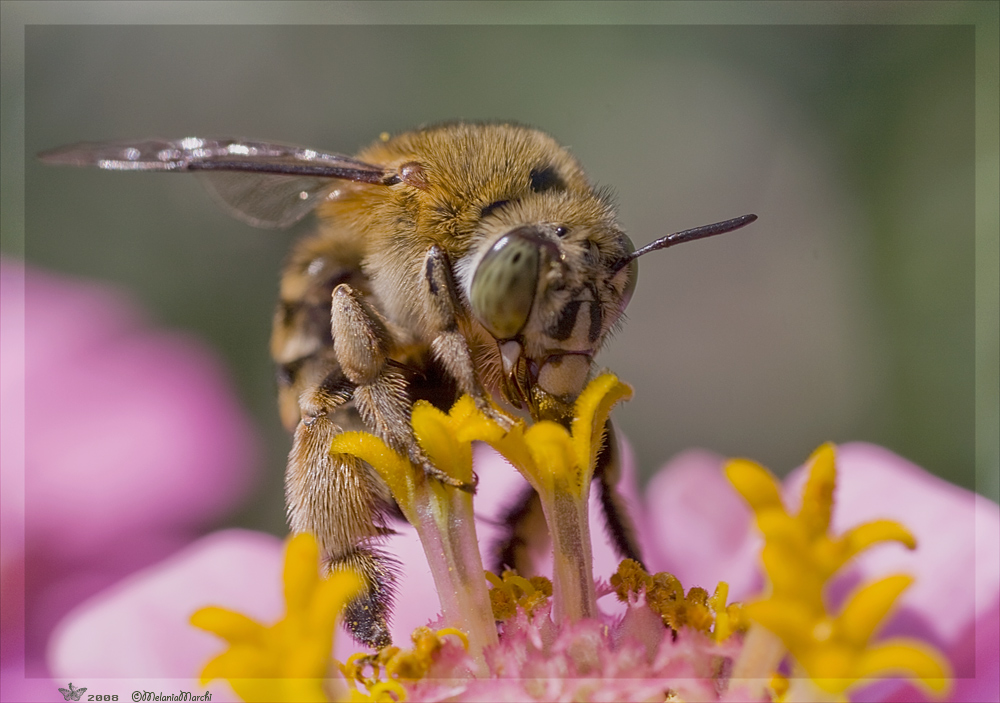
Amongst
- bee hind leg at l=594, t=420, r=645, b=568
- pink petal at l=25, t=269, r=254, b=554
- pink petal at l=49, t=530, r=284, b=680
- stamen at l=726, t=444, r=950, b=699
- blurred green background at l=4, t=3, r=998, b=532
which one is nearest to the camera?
stamen at l=726, t=444, r=950, b=699

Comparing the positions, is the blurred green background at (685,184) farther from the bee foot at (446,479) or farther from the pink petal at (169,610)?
the bee foot at (446,479)

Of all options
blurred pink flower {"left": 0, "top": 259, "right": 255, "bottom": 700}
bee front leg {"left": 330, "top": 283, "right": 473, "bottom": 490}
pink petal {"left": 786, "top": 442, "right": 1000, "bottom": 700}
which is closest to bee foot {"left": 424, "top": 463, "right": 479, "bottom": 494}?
bee front leg {"left": 330, "top": 283, "right": 473, "bottom": 490}

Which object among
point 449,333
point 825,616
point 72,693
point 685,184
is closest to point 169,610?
point 72,693

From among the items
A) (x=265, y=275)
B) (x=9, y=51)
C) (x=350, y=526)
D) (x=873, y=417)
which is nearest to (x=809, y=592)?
(x=350, y=526)

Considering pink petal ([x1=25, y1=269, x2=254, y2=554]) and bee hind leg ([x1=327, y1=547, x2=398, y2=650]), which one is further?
pink petal ([x1=25, y1=269, x2=254, y2=554])

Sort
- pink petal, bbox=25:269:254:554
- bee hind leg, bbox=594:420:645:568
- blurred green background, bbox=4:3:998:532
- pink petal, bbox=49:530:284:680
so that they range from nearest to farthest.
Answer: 1. bee hind leg, bbox=594:420:645:568
2. pink petal, bbox=49:530:284:680
3. blurred green background, bbox=4:3:998:532
4. pink petal, bbox=25:269:254:554

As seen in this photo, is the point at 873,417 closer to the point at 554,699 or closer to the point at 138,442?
the point at 554,699

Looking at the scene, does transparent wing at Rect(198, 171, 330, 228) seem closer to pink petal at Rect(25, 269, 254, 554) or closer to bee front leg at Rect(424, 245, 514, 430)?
bee front leg at Rect(424, 245, 514, 430)
